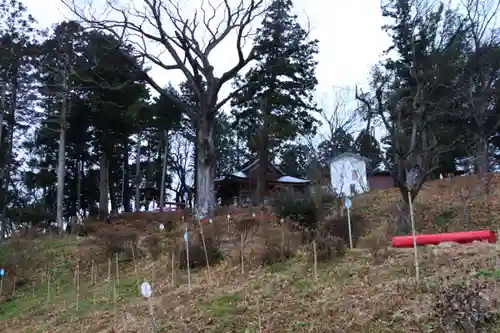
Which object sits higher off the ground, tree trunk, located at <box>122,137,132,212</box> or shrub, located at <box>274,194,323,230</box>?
tree trunk, located at <box>122,137,132,212</box>

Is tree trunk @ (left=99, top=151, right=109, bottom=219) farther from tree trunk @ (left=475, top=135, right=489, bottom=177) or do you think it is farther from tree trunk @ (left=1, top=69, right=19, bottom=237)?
tree trunk @ (left=475, top=135, right=489, bottom=177)

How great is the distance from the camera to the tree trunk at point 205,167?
58.1 feet

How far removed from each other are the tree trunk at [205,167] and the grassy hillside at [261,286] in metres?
3.90

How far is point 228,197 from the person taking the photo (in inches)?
1177

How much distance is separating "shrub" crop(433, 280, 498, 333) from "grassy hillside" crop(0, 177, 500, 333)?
0.01 meters

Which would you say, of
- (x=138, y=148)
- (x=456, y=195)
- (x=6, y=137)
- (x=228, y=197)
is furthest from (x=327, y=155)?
(x=6, y=137)

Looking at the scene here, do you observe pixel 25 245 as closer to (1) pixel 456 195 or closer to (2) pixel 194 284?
(2) pixel 194 284

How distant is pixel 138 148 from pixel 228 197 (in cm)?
716

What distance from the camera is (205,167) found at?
1786cm

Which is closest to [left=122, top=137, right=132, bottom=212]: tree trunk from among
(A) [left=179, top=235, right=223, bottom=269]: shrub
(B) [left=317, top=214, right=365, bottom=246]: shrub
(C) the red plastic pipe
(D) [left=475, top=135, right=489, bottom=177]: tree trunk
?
(D) [left=475, top=135, right=489, bottom=177]: tree trunk

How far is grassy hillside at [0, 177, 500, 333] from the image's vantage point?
4.89 m

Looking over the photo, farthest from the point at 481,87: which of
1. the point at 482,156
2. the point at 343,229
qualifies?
the point at 343,229

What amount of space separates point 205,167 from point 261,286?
1121 centimetres

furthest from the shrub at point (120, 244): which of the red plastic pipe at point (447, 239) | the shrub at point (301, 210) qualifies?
the red plastic pipe at point (447, 239)
